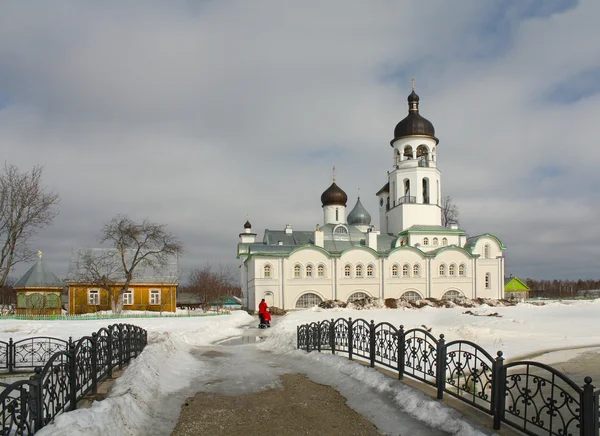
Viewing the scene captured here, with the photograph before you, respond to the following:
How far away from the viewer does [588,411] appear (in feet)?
15.6

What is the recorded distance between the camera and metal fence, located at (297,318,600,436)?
5.19 m

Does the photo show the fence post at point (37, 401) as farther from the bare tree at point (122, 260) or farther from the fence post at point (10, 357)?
the bare tree at point (122, 260)

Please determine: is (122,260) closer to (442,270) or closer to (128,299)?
(128,299)

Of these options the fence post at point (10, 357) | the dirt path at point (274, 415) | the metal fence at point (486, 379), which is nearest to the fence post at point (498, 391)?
the metal fence at point (486, 379)

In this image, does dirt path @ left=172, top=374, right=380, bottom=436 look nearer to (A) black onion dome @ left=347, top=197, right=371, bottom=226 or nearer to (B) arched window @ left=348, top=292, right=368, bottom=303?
(B) arched window @ left=348, top=292, right=368, bottom=303

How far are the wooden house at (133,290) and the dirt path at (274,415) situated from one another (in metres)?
27.4

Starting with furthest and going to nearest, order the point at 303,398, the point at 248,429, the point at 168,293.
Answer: the point at 168,293 < the point at 303,398 < the point at 248,429

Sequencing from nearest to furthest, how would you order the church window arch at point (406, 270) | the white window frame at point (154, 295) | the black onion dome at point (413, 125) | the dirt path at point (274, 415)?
the dirt path at point (274, 415) → the white window frame at point (154, 295) → the church window arch at point (406, 270) → the black onion dome at point (413, 125)

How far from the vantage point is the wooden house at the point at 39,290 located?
32.4m

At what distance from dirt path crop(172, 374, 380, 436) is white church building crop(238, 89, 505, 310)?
3200 cm

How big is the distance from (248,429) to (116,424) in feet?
5.32

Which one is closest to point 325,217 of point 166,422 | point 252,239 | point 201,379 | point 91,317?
point 252,239

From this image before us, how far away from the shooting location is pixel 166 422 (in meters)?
6.96

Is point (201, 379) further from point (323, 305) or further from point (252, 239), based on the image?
point (252, 239)
